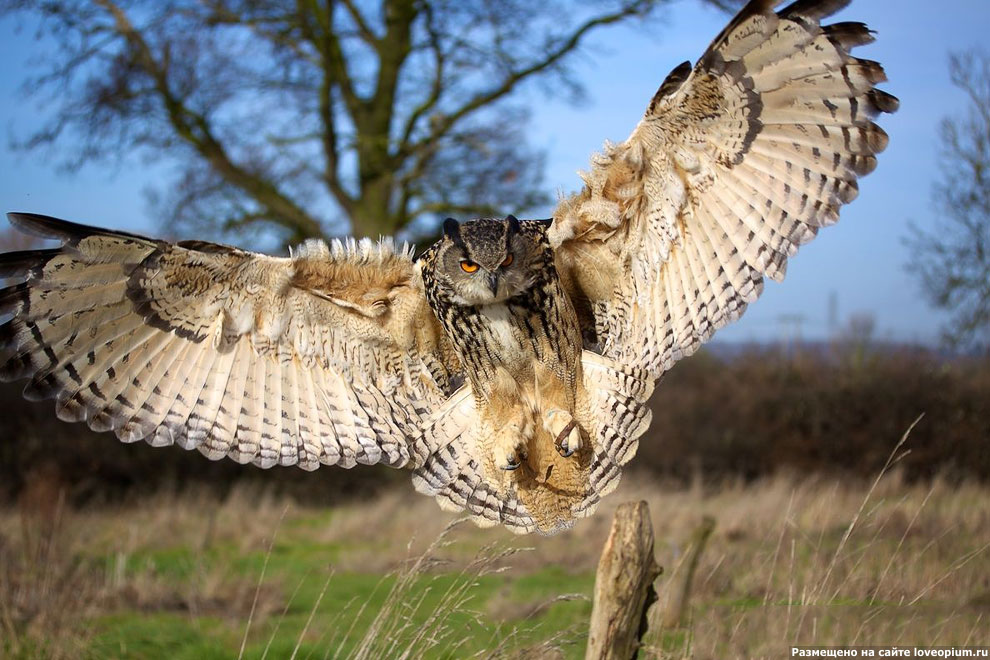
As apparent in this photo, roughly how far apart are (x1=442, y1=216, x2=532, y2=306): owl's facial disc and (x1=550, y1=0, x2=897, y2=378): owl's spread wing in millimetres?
180

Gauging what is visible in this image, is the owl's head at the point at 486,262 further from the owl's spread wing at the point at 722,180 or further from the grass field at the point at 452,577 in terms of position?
the grass field at the point at 452,577

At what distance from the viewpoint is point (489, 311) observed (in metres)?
3.45

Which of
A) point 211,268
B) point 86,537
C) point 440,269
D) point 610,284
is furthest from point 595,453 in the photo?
point 86,537

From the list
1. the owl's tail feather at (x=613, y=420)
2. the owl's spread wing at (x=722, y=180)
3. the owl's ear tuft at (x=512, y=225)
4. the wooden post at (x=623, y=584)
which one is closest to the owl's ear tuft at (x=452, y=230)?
the owl's ear tuft at (x=512, y=225)

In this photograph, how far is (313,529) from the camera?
11180 millimetres

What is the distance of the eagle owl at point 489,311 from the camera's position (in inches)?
119

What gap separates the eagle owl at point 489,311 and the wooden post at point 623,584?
69 centimetres

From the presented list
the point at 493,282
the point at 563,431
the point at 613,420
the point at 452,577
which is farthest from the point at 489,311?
the point at 452,577

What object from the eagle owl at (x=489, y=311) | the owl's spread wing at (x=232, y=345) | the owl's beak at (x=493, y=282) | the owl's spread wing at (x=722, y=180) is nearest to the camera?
the owl's spread wing at (x=722, y=180)

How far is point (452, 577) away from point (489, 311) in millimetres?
4738

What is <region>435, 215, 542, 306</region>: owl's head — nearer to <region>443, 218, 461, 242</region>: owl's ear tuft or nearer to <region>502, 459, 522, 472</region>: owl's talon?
<region>443, 218, 461, 242</region>: owl's ear tuft

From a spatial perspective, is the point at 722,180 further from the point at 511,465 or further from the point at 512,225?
the point at 511,465

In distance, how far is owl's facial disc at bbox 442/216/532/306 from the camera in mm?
3268

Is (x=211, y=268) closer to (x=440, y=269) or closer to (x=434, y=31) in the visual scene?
(x=440, y=269)
